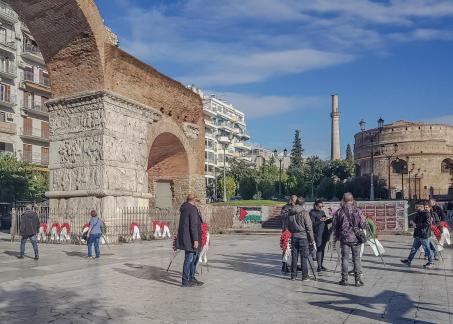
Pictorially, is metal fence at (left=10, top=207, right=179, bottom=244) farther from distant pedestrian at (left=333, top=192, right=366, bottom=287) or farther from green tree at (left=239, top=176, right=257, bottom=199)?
green tree at (left=239, top=176, right=257, bottom=199)

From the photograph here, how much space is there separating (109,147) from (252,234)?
410 inches

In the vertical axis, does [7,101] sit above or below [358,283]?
above

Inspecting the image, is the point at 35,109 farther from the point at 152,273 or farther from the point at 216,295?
the point at 216,295

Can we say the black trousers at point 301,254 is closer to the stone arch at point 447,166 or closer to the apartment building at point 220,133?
the stone arch at point 447,166

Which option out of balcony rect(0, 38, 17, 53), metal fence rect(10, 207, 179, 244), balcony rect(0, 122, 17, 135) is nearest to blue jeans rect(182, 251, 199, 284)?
metal fence rect(10, 207, 179, 244)

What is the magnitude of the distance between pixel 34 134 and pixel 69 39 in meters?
23.6

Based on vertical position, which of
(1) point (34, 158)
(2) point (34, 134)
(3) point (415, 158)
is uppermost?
(2) point (34, 134)

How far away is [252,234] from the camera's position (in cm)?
2480

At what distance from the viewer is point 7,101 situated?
3675cm

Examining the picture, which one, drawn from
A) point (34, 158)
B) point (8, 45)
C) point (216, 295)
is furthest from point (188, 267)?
point (8, 45)

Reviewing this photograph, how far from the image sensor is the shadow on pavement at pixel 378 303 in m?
5.90

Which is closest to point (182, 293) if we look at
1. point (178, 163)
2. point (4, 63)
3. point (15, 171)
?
point (178, 163)

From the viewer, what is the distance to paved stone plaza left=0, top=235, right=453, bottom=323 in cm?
588

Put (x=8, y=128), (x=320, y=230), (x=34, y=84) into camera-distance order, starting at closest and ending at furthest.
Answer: (x=320, y=230) < (x=8, y=128) < (x=34, y=84)
